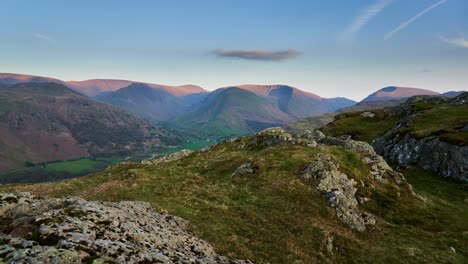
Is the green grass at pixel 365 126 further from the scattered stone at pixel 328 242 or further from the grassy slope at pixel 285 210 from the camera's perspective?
the scattered stone at pixel 328 242

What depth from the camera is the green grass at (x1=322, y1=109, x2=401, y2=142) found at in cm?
10356

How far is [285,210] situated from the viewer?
35781 millimetres

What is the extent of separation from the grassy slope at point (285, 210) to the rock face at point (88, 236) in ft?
16.4

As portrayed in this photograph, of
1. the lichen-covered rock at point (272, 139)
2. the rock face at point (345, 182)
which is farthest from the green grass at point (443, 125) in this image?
the lichen-covered rock at point (272, 139)

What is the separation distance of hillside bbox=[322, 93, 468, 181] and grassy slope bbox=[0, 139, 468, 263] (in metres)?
12.3

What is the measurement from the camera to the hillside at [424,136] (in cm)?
6456

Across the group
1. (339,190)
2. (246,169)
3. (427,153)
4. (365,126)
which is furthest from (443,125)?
(246,169)

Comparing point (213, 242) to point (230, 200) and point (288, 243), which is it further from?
point (230, 200)

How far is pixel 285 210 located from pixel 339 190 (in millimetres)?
9521

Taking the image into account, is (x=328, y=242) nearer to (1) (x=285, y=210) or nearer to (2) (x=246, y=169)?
(1) (x=285, y=210)

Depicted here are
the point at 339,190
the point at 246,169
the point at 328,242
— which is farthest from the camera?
the point at 246,169

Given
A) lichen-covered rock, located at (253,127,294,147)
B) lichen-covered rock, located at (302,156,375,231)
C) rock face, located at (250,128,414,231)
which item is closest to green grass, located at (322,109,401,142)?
lichen-covered rock, located at (253,127,294,147)

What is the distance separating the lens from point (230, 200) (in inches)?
1478

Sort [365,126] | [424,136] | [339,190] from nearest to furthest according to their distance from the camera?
[339,190] < [424,136] < [365,126]
